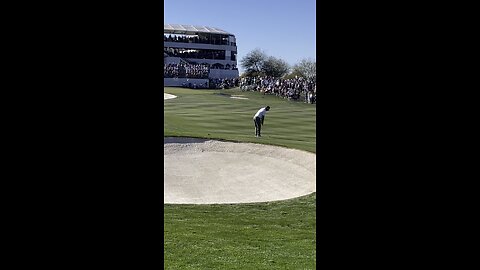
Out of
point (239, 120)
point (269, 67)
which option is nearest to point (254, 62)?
point (269, 67)

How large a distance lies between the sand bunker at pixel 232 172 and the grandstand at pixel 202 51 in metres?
28.1

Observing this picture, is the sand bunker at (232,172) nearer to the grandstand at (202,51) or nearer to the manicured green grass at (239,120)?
the manicured green grass at (239,120)

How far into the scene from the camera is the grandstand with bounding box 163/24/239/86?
148 ft

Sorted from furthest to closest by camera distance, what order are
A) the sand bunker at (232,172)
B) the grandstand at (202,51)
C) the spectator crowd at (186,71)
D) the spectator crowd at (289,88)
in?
the grandstand at (202,51) < the spectator crowd at (186,71) < the spectator crowd at (289,88) < the sand bunker at (232,172)

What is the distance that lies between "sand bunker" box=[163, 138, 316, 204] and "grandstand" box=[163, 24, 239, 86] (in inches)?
1107

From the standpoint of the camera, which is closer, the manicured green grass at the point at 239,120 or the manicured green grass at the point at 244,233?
the manicured green grass at the point at 244,233

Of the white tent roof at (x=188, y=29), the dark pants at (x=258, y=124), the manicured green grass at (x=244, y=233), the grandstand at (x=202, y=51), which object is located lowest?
the manicured green grass at (x=244, y=233)

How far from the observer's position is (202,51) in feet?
163

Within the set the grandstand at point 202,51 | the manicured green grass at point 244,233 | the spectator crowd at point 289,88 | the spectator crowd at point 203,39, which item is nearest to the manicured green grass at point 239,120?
the manicured green grass at point 244,233

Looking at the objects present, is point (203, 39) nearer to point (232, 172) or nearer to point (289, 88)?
point (289, 88)

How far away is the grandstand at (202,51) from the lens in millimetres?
45031

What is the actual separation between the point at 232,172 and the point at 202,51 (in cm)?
3698

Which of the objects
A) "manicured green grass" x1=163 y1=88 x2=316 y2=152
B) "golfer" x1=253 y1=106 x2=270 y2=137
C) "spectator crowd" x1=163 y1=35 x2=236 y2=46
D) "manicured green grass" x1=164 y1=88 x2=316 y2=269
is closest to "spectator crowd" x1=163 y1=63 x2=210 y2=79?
"spectator crowd" x1=163 y1=35 x2=236 y2=46
